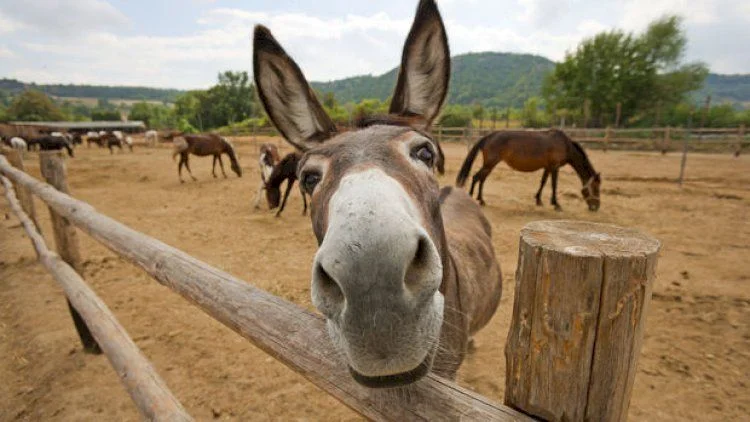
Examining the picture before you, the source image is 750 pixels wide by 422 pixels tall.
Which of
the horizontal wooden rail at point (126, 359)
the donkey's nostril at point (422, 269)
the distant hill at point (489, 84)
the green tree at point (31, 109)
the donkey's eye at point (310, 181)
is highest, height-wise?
the distant hill at point (489, 84)

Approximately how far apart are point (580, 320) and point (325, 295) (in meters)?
0.63

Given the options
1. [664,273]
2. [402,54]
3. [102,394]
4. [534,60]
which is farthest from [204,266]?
[534,60]

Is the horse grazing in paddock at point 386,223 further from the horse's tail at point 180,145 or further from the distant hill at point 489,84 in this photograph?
the distant hill at point 489,84

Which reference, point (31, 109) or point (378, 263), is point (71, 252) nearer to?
point (378, 263)

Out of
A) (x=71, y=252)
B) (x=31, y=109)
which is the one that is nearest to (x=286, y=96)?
(x=71, y=252)

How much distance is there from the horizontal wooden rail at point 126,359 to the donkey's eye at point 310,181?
133 cm

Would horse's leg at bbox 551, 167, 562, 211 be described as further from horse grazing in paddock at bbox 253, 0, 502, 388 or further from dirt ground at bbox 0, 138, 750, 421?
horse grazing in paddock at bbox 253, 0, 502, 388

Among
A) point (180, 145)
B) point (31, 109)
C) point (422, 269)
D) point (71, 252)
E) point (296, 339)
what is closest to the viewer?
point (422, 269)

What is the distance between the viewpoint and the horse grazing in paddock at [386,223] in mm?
875

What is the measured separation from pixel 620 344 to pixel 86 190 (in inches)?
664

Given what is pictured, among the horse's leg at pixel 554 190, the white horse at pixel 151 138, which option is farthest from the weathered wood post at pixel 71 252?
the white horse at pixel 151 138

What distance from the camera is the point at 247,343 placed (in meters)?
3.99

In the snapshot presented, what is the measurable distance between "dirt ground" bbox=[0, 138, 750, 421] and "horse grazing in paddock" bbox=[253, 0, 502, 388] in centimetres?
186

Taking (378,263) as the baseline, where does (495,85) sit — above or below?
above
